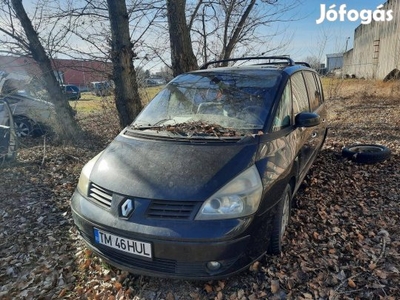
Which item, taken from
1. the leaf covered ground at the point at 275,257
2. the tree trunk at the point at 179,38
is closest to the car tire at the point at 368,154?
the leaf covered ground at the point at 275,257

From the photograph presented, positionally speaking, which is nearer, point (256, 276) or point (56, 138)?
point (256, 276)

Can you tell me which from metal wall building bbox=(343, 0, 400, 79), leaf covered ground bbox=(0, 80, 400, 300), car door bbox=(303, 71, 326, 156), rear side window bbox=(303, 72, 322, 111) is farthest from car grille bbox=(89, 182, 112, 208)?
metal wall building bbox=(343, 0, 400, 79)

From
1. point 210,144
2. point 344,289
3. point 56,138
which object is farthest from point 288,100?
point 56,138

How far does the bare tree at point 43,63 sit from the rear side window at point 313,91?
5617 mm

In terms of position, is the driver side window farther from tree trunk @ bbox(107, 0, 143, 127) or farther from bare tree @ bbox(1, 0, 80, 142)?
bare tree @ bbox(1, 0, 80, 142)

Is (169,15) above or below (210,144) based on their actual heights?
above

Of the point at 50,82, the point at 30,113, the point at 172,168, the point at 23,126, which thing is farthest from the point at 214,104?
the point at 23,126

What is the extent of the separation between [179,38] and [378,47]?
58.7 feet

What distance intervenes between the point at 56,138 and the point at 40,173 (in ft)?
8.31

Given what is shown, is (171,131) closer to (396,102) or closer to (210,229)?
(210,229)

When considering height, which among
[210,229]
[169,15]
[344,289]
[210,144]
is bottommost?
[344,289]

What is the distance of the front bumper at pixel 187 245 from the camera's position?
1938 millimetres

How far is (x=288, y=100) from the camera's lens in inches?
121

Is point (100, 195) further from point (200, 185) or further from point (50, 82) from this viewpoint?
point (50, 82)
